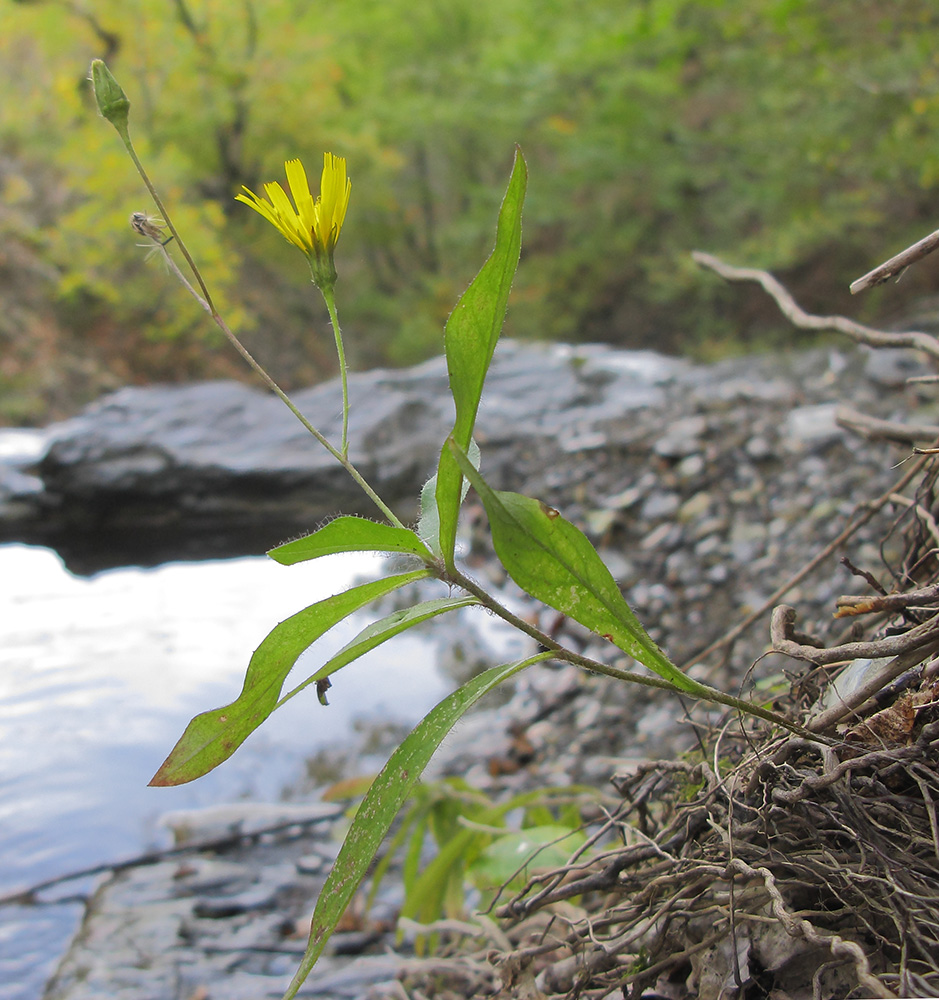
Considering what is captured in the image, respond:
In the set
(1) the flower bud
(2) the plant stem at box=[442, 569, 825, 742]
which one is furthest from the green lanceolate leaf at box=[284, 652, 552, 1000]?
(1) the flower bud

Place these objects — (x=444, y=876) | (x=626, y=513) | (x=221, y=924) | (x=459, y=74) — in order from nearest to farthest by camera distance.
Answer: (x=444, y=876) < (x=221, y=924) < (x=626, y=513) < (x=459, y=74)

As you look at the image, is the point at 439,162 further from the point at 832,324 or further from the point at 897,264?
the point at 897,264

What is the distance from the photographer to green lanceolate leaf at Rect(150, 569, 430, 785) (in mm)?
340

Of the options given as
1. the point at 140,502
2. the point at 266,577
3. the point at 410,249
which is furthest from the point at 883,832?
the point at 410,249

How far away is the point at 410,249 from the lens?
744 cm

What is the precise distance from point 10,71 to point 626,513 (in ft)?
21.1

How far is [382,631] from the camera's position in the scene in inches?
14.2

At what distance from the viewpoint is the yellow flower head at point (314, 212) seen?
0.37m

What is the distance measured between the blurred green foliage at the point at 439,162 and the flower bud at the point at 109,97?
426 centimetres

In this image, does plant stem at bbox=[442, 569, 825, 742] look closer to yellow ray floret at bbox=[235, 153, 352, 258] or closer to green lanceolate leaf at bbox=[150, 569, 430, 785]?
green lanceolate leaf at bbox=[150, 569, 430, 785]

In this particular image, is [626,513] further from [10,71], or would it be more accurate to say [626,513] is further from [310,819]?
[10,71]

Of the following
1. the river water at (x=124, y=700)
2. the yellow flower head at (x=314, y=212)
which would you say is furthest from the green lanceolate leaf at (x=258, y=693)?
the river water at (x=124, y=700)

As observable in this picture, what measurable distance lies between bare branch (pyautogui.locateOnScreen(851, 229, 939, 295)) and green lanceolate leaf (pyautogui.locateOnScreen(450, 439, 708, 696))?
0.16 metres

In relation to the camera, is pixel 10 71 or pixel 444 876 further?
pixel 10 71
